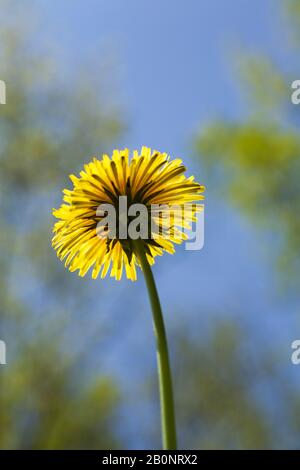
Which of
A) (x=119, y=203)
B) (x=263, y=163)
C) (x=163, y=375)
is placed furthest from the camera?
(x=263, y=163)

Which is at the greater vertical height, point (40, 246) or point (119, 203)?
point (40, 246)

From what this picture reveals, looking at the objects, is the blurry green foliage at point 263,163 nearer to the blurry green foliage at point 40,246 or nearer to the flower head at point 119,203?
the blurry green foliage at point 40,246

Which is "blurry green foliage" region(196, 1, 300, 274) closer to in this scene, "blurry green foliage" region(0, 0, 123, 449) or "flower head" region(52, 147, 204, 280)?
"blurry green foliage" region(0, 0, 123, 449)

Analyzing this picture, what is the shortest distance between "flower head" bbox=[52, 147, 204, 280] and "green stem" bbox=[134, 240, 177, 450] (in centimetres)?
7

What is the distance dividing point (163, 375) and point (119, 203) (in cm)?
14

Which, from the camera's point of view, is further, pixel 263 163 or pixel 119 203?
pixel 263 163

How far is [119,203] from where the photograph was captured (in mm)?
331

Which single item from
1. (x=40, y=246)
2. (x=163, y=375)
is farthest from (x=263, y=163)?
(x=163, y=375)

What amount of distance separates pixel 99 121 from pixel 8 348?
4.81 ft

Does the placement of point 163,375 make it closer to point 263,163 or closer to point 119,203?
point 119,203

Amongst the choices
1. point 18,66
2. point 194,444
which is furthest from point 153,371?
point 18,66

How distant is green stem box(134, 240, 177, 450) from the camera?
A: 0.20 metres

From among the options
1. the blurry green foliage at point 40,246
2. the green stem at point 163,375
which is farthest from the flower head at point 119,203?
the blurry green foliage at point 40,246

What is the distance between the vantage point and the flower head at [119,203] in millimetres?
323
